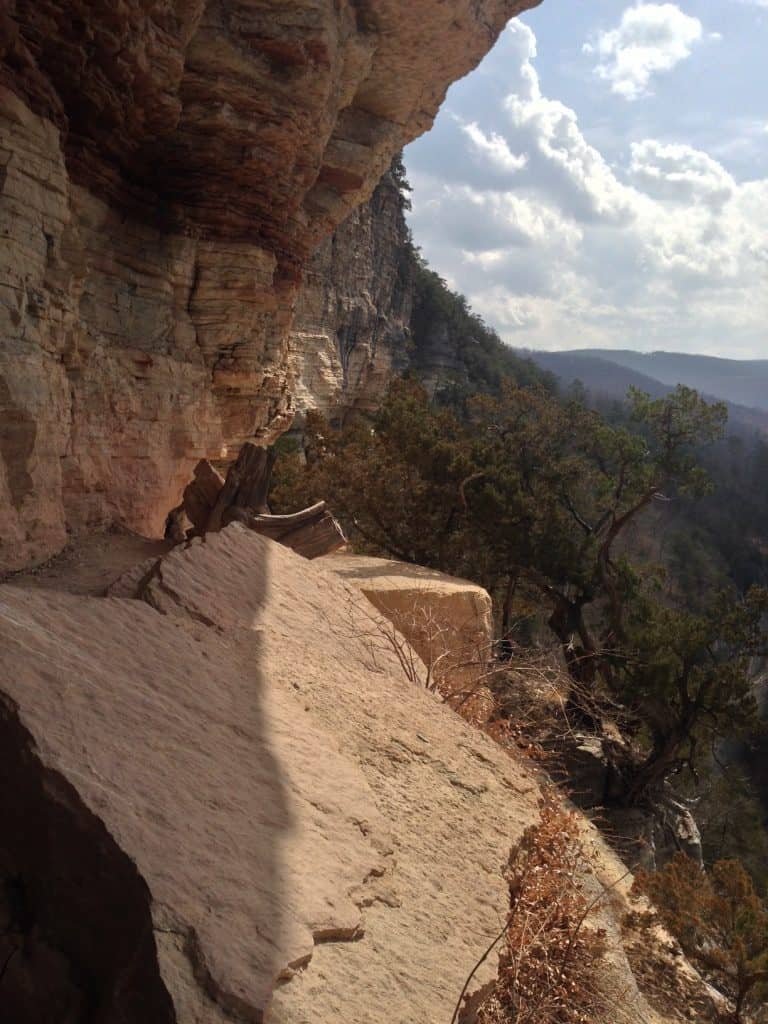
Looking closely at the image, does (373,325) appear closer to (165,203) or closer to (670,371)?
(165,203)

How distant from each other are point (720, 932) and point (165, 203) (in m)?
8.27

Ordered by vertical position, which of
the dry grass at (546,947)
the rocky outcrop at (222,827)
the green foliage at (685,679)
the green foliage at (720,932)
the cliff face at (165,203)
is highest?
the cliff face at (165,203)

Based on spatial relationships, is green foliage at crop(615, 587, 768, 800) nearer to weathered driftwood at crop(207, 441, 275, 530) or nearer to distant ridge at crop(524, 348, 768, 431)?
weathered driftwood at crop(207, 441, 275, 530)

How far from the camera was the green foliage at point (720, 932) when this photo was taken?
6160mm

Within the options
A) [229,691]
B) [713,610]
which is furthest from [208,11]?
[713,610]

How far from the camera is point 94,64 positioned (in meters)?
5.32

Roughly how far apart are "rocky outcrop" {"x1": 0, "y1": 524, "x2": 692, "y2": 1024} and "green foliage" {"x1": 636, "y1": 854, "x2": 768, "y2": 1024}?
10.3 feet

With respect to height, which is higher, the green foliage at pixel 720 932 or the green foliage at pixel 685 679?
the green foliage at pixel 685 679

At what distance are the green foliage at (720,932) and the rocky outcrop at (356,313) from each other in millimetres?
15640

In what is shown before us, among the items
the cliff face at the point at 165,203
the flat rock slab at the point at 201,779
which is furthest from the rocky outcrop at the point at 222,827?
the cliff face at the point at 165,203

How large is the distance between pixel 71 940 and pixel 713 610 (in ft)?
34.0

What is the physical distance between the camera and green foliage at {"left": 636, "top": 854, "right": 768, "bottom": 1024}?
20.2 feet

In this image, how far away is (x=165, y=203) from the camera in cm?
719

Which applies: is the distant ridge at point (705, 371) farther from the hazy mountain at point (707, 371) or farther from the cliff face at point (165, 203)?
the cliff face at point (165, 203)
